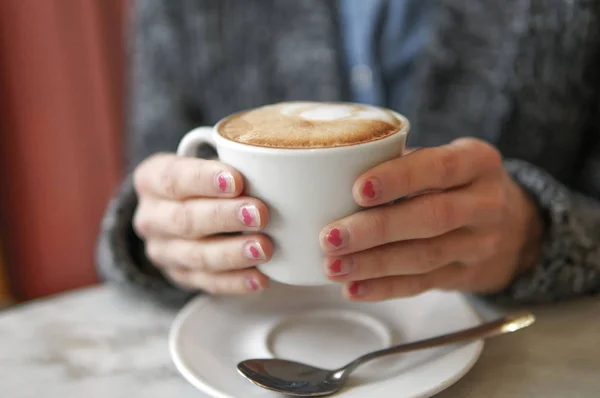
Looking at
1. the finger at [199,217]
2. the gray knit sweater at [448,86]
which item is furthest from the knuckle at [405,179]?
the gray knit sweater at [448,86]

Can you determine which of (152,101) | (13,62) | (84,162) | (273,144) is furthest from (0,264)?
(273,144)

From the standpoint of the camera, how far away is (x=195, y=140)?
0.48m

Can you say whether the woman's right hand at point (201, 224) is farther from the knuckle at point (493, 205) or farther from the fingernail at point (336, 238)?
the knuckle at point (493, 205)

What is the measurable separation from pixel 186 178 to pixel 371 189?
0.17 metres

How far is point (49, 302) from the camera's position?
0.61 metres

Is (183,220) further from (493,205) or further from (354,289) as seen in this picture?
(493,205)

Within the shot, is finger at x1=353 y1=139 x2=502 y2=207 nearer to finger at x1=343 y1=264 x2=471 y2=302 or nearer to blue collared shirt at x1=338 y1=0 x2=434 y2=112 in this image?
finger at x1=343 y1=264 x2=471 y2=302

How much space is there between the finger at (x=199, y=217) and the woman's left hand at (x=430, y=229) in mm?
58

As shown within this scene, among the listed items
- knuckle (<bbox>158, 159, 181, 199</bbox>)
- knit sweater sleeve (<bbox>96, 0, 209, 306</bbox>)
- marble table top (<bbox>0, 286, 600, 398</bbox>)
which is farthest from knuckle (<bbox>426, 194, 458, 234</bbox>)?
knit sweater sleeve (<bbox>96, 0, 209, 306</bbox>)

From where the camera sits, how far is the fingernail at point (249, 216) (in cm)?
42

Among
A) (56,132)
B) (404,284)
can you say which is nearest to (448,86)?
(404,284)

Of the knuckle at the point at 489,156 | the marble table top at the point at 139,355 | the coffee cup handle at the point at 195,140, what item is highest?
the coffee cup handle at the point at 195,140

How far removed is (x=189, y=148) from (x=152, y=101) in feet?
1.26

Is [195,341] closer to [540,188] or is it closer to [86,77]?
[540,188]
